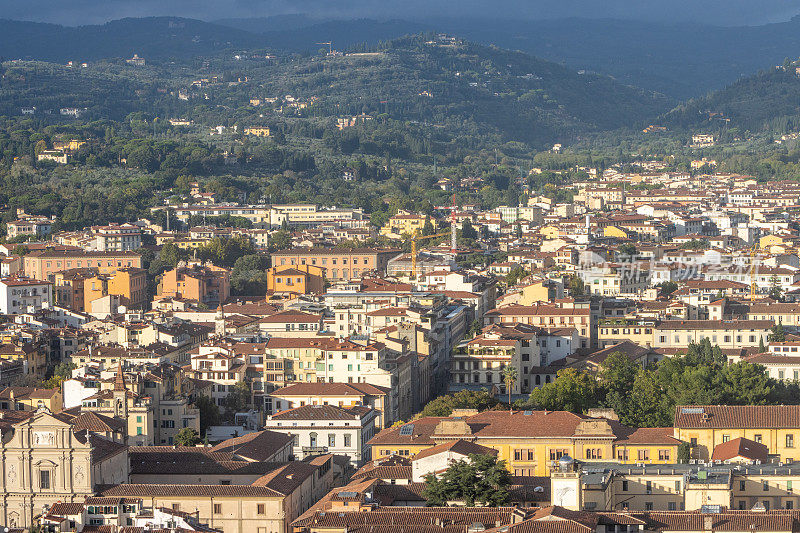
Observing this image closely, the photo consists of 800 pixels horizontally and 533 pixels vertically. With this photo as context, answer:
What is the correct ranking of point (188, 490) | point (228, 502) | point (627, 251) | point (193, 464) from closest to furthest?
point (228, 502) → point (188, 490) → point (193, 464) → point (627, 251)

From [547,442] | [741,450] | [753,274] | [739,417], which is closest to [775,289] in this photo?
[753,274]

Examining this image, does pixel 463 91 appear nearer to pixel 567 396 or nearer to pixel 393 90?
pixel 393 90

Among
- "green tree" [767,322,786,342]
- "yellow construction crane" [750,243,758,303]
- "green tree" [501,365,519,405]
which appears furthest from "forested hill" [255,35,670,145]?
"green tree" [501,365,519,405]

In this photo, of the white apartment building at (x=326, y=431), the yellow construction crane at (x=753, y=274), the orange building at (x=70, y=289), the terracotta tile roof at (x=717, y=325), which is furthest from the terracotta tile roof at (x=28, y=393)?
the yellow construction crane at (x=753, y=274)

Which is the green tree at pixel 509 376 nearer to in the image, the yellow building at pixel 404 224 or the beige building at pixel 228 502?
the beige building at pixel 228 502

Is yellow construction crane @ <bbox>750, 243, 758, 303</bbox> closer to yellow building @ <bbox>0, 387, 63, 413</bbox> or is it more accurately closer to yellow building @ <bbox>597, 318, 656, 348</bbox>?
yellow building @ <bbox>597, 318, 656, 348</bbox>

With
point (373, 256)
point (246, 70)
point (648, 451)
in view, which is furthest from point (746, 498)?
point (246, 70)
